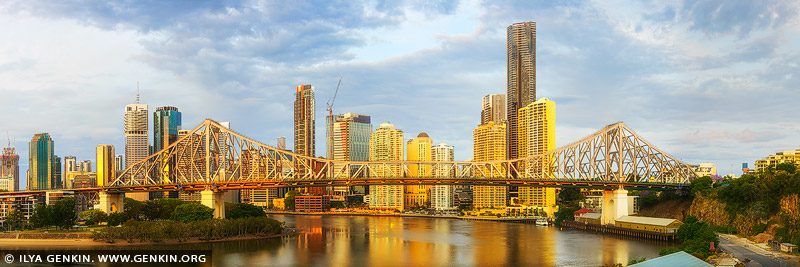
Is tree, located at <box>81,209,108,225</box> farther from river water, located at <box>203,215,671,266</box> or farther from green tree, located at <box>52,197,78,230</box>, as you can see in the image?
river water, located at <box>203,215,671,266</box>

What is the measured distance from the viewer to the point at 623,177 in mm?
106688

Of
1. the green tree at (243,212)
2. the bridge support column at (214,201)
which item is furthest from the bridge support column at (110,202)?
the bridge support column at (214,201)

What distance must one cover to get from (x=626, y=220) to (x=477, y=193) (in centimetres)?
8711

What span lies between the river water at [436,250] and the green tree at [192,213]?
28.3ft

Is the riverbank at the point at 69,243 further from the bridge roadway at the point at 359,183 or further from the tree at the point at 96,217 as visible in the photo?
the bridge roadway at the point at 359,183

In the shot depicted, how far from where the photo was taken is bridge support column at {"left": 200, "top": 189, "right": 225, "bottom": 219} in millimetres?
90750

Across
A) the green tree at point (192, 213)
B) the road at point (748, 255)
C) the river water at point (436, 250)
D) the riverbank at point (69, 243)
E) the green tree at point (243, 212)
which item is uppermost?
the green tree at point (192, 213)

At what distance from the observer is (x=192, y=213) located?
8356 cm

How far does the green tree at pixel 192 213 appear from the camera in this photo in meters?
82.6

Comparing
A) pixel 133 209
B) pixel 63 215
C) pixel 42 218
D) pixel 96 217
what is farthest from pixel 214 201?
pixel 42 218

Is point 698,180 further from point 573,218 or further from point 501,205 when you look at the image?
point 501,205

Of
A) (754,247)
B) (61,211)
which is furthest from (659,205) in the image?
(61,211)

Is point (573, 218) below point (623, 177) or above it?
below

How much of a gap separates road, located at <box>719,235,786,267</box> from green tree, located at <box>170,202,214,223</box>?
186 feet
